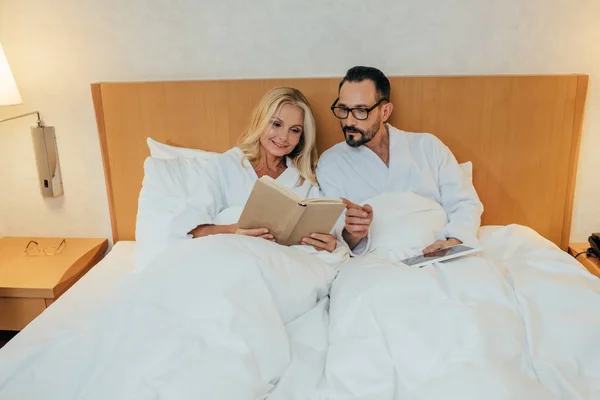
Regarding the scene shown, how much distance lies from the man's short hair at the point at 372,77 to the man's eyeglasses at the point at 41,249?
4.28 feet

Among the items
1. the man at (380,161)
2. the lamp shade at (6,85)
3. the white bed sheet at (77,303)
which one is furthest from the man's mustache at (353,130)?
the lamp shade at (6,85)

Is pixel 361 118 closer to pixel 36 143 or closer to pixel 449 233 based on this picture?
pixel 449 233

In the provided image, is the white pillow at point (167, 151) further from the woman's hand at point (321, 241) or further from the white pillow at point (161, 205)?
the woman's hand at point (321, 241)

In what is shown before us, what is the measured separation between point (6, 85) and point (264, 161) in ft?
3.25

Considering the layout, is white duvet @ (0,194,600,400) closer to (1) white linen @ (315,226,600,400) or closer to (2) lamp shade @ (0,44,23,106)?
(1) white linen @ (315,226,600,400)

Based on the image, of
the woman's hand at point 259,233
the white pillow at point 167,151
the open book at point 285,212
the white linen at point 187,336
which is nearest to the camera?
the white linen at point 187,336

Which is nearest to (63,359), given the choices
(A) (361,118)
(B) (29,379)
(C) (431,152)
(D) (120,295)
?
(B) (29,379)

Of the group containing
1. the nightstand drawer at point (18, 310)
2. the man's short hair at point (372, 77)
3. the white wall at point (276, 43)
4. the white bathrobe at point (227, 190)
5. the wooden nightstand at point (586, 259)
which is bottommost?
the nightstand drawer at point (18, 310)

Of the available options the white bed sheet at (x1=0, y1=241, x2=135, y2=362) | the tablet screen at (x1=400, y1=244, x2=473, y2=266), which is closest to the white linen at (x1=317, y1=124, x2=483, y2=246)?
the tablet screen at (x1=400, y1=244, x2=473, y2=266)

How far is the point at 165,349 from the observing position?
115cm

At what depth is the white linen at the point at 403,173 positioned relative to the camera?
1984mm

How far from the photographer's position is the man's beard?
1969 millimetres

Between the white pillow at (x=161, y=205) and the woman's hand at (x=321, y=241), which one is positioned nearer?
the woman's hand at (x=321, y=241)

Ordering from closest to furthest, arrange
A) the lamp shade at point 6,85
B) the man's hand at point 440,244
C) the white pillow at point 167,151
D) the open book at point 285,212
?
1. the open book at point 285,212
2. the man's hand at point 440,244
3. the lamp shade at point 6,85
4. the white pillow at point 167,151
